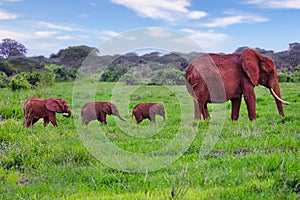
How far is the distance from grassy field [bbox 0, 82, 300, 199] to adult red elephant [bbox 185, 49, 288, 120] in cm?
130

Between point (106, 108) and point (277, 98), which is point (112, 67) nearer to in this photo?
point (106, 108)

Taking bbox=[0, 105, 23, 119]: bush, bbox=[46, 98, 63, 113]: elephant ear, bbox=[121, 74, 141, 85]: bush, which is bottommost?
bbox=[0, 105, 23, 119]: bush

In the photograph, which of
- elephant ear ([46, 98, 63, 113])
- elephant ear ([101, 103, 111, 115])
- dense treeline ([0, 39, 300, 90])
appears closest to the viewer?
elephant ear ([46, 98, 63, 113])

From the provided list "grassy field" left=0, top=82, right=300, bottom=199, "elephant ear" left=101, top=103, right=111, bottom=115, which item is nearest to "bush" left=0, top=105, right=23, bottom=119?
"elephant ear" left=101, top=103, right=111, bottom=115

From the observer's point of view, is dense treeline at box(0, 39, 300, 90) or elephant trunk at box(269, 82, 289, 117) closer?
elephant trunk at box(269, 82, 289, 117)

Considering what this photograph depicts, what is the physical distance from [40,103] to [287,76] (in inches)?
1063

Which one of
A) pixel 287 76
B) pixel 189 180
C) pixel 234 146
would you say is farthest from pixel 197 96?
pixel 287 76

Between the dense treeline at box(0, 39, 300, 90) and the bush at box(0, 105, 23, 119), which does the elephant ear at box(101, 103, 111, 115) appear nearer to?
the dense treeline at box(0, 39, 300, 90)

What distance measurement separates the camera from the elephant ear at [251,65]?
10.3m

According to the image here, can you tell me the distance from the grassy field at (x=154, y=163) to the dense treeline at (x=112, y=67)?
6.33ft

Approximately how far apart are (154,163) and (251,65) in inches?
214

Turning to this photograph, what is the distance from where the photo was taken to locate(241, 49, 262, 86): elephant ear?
10266mm

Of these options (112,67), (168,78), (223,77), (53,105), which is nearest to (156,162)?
(223,77)

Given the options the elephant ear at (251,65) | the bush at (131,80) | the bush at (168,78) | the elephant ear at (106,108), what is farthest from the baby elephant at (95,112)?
the bush at (168,78)
